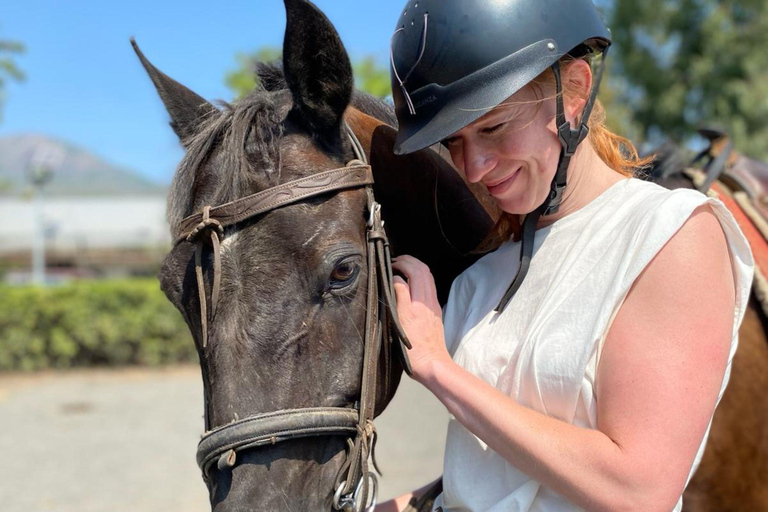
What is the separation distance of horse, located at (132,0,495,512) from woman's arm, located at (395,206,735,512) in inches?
16.0

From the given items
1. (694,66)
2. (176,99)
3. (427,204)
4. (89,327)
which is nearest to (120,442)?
(89,327)

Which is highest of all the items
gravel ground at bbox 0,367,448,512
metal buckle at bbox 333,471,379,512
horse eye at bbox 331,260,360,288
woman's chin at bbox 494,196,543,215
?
woman's chin at bbox 494,196,543,215

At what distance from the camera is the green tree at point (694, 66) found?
13234 mm

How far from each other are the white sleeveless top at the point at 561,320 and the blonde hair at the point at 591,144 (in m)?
0.19

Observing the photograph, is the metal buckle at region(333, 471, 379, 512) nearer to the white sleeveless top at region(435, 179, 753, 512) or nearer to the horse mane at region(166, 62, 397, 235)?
the white sleeveless top at region(435, 179, 753, 512)

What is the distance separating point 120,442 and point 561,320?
8.37m

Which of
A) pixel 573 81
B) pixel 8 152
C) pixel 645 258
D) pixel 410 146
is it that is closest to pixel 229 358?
pixel 410 146

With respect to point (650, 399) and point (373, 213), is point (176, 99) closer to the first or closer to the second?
point (373, 213)

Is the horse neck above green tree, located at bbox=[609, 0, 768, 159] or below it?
below

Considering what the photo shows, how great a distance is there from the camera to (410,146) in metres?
1.66

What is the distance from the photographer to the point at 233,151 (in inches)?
65.6

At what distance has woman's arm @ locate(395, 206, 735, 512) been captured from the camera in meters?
1.31

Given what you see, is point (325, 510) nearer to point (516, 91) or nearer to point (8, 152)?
point (516, 91)

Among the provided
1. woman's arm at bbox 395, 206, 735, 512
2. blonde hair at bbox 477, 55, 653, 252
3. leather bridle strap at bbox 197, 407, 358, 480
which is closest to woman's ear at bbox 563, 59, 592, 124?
blonde hair at bbox 477, 55, 653, 252
